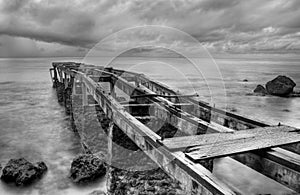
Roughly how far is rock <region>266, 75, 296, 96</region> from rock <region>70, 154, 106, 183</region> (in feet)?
52.3

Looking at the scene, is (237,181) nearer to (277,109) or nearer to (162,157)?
(162,157)

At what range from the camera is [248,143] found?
9.93 ft

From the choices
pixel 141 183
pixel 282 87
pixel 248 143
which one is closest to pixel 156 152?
pixel 248 143

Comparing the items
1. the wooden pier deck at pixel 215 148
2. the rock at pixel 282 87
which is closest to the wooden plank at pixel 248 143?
the wooden pier deck at pixel 215 148

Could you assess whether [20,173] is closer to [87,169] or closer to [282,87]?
[87,169]

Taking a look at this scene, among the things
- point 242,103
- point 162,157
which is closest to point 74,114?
point 162,157

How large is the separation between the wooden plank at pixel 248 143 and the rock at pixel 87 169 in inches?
152

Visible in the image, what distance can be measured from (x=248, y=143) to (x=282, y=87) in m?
17.3

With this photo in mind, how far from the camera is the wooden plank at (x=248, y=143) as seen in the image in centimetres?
267

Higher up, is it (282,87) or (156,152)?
(156,152)

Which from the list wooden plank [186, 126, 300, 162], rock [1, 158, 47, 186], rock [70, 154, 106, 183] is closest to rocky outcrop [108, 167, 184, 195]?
rock [70, 154, 106, 183]

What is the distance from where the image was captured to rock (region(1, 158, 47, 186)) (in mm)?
6102

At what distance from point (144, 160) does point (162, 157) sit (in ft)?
11.0

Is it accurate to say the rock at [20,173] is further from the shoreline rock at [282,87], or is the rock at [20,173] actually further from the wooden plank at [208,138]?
the shoreline rock at [282,87]
